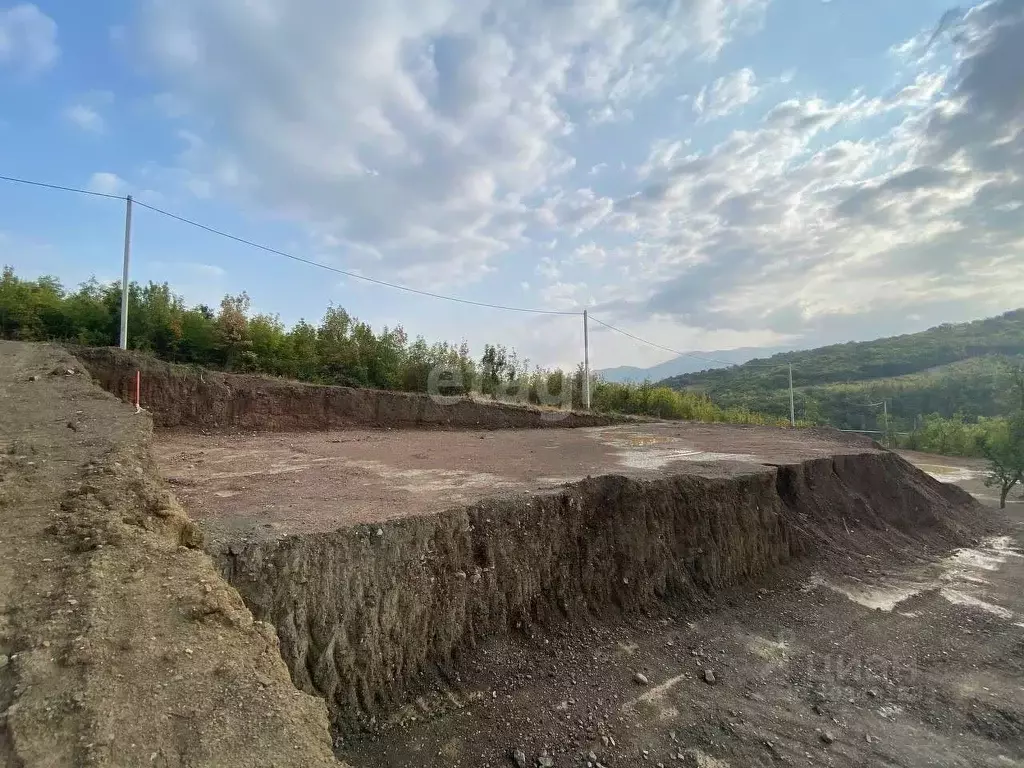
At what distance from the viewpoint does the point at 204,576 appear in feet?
9.88

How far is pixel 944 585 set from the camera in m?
7.36

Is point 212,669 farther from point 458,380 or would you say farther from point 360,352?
point 458,380

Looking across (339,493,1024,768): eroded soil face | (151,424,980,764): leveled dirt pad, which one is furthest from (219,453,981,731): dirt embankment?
(339,493,1024,768): eroded soil face

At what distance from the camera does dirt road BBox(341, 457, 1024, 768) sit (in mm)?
3893

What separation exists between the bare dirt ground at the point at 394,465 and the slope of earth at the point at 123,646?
1.06 m

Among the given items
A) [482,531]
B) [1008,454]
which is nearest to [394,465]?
[482,531]

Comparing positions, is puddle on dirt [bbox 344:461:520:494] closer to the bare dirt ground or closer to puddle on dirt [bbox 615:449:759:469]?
the bare dirt ground

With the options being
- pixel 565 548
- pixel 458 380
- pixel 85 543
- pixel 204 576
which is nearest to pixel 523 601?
pixel 565 548

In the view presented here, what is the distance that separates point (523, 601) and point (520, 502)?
1081 mm

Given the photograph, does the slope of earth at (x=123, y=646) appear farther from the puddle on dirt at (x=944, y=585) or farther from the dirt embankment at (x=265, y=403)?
the dirt embankment at (x=265, y=403)

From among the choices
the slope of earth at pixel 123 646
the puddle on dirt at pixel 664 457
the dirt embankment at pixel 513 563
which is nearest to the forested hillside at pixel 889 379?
the puddle on dirt at pixel 664 457

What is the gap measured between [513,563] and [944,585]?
7091mm

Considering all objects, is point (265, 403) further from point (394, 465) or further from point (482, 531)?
point (482, 531)

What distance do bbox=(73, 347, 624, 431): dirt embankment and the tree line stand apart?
1.88m
